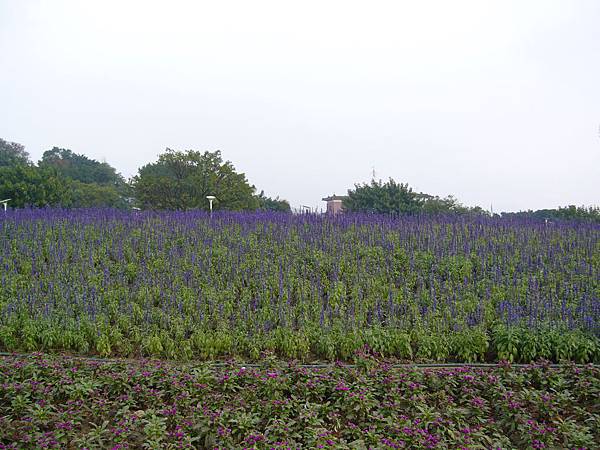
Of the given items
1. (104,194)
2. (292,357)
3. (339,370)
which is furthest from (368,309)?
(104,194)

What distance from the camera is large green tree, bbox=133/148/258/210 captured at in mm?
30344

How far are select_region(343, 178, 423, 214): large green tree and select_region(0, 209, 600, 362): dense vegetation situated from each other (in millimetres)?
11460

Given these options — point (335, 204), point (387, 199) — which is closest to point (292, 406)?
point (387, 199)

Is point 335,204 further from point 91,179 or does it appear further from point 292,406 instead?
point 91,179

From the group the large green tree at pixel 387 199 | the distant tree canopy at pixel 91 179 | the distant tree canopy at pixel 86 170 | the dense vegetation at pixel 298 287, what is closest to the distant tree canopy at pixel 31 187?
the distant tree canopy at pixel 91 179

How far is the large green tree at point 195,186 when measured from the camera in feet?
99.6

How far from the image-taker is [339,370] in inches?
185

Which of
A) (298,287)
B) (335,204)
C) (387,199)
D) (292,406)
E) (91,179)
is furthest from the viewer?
(91,179)

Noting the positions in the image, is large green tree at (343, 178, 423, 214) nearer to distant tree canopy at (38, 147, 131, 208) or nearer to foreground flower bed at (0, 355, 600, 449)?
foreground flower bed at (0, 355, 600, 449)

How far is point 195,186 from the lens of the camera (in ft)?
100.0

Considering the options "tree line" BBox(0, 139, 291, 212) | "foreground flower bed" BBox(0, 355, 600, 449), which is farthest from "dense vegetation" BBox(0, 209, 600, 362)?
"tree line" BBox(0, 139, 291, 212)

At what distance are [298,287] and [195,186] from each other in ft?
80.4

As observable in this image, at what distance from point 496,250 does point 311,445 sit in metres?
6.18

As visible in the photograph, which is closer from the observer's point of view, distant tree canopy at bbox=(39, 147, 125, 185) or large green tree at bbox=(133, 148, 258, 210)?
large green tree at bbox=(133, 148, 258, 210)
